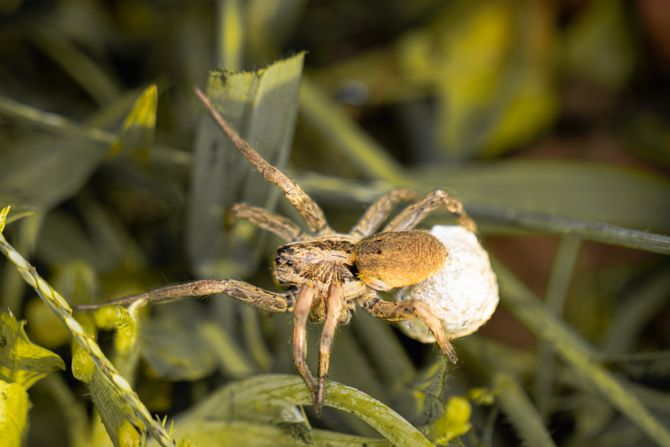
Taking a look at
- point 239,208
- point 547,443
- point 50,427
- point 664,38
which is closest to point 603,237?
point 547,443

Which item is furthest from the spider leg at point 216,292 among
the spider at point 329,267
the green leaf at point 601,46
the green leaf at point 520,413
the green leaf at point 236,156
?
the green leaf at point 601,46

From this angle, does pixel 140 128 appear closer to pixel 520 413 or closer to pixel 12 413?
pixel 12 413

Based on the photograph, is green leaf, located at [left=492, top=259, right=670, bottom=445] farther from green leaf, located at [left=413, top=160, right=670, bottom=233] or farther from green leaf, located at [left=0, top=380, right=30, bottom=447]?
green leaf, located at [left=0, top=380, right=30, bottom=447]

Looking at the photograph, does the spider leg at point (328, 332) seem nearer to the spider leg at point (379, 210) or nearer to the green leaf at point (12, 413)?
the spider leg at point (379, 210)

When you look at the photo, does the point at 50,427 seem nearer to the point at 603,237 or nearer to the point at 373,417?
the point at 373,417

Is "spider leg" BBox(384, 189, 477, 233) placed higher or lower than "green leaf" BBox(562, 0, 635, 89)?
lower

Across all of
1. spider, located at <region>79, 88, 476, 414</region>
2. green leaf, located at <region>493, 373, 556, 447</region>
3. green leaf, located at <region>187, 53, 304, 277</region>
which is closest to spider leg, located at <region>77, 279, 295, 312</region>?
spider, located at <region>79, 88, 476, 414</region>
